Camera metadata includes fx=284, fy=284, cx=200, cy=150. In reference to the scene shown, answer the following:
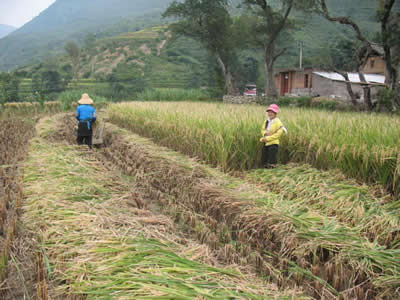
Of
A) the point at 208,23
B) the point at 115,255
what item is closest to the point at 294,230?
the point at 115,255

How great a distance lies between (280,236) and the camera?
240 cm

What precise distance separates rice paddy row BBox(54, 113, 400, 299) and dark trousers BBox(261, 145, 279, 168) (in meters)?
0.73

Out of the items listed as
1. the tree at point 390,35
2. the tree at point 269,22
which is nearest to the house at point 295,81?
the tree at point 269,22

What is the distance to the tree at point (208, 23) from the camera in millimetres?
23172

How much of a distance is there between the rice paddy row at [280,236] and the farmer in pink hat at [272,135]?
2.46 feet

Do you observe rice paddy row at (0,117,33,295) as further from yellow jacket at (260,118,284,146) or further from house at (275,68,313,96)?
house at (275,68,313,96)

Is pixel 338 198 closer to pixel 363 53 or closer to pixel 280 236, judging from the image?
pixel 280 236

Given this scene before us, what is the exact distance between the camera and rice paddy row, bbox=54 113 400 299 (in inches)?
77.9

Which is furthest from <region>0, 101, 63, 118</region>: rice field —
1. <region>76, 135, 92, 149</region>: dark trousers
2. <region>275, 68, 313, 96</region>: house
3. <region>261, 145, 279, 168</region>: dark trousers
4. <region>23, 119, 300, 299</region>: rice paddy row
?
<region>275, 68, 313, 96</region>: house

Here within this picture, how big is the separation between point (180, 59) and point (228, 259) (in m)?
58.2

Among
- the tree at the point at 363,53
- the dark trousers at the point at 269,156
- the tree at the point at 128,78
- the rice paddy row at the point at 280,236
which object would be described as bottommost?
the rice paddy row at the point at 280,236

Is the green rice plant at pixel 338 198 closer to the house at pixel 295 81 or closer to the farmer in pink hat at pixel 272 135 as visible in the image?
the farmer in pink hat at pixel 272 135

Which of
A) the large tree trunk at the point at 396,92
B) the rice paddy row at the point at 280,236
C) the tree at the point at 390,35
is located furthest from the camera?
the tree at the point at 390,35

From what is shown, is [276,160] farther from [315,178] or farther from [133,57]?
[133,57]
